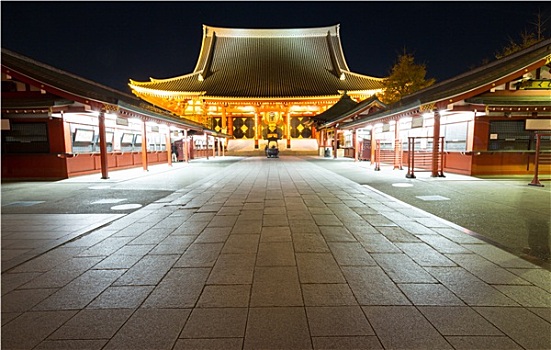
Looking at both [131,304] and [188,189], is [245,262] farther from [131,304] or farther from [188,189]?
[188,189]

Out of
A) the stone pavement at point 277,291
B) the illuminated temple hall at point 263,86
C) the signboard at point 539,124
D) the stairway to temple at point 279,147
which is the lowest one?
the stone pavement at point 277,291

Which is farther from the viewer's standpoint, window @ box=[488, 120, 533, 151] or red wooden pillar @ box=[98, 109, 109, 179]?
red wooden pillar @ box=[98, 109, 109, 179]

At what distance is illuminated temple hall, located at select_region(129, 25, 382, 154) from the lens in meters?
32.3

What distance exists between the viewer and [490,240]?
13.7 ft

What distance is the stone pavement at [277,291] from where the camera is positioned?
7.06 feet

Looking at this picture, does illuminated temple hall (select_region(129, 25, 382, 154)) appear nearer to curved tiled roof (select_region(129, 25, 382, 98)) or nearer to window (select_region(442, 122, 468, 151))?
curved tiled roof (select_region(129, 25, 382, 98))

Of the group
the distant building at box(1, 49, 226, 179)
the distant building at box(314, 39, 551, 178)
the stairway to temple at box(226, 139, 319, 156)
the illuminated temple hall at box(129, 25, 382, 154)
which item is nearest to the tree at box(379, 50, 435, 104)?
the illuminated temple hall at box(129, 25, 382, 154)

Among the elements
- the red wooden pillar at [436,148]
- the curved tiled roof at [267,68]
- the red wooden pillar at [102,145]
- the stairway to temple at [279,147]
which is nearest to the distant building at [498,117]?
the red wooden pillar at [436,148]

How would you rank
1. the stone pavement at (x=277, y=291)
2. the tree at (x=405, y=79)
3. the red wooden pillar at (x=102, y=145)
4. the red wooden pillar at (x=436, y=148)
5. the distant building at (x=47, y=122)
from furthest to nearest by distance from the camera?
the tree at (x=405, y=79) → the red wooden pillar at (x=102, y=145) → the red wooden pillar at (x=436, y=148) → the distant building at (x=47, y=122) → the stone pavement at (x=277, y=291)

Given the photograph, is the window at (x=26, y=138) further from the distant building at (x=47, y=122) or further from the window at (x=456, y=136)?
the window at (x=456, y=136)

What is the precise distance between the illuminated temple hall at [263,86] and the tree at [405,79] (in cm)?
148

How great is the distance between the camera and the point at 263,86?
112 ft

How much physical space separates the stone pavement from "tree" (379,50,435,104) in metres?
30.9

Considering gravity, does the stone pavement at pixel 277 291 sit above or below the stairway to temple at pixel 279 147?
below
